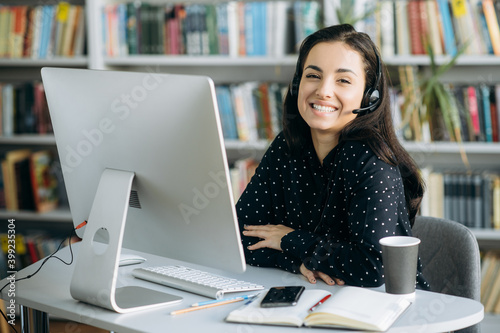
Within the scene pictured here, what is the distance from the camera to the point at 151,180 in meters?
1.29

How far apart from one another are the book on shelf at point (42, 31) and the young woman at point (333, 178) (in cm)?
167

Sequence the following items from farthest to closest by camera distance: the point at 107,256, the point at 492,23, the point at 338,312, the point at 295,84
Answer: the point at 492,23, the point at 295,84, the point at 107,256, the point at 338,312

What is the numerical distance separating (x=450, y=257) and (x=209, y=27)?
1.71 meters

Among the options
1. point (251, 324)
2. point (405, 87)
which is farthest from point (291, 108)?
point (405, 87)

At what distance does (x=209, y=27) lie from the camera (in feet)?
9.68

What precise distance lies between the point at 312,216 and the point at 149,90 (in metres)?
0.64

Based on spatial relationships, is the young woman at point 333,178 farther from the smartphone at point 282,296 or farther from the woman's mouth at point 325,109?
the smartphone at point 282,296

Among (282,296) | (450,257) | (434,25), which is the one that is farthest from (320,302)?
(434,25)

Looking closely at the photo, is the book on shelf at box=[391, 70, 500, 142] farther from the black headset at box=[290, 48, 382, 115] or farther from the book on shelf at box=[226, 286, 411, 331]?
the book on shelf at box=[226, 286, 411, 331]

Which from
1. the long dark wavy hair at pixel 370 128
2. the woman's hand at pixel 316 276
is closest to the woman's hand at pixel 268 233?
the woman's hand at pixel 316 276
